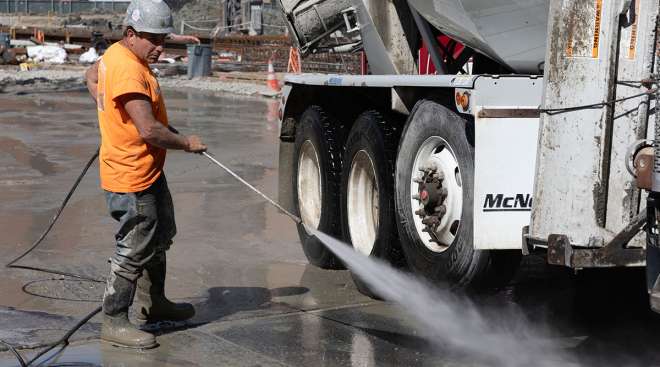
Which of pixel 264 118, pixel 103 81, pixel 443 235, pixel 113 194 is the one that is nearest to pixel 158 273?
pixel 113 194

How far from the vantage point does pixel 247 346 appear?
6281mm

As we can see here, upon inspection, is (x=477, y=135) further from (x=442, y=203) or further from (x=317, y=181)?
(x=317, y=181)

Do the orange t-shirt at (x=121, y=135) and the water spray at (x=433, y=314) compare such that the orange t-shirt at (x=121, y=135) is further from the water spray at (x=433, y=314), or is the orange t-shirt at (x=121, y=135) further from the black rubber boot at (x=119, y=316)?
the black rubber boot at (x=119, y=316)

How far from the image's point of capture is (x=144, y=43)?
6.27 metres

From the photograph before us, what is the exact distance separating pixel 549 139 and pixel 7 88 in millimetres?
24320

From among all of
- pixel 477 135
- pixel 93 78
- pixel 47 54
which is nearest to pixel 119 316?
pixel 93 78

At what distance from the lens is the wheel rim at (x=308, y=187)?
8.81m

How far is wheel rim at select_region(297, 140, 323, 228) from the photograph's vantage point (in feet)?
28.9

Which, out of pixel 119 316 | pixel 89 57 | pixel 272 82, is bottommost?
pixel 119 316

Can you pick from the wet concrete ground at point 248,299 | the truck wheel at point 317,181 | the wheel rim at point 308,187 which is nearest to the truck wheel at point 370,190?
the truck wheel at point 317,181

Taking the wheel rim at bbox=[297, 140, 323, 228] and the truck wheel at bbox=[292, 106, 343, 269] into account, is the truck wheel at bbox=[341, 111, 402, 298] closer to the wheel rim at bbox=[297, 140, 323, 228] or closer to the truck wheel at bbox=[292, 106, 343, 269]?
the truck wheel at bbox=[292, 106, 343, 269]

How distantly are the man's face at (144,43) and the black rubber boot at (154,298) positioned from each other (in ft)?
3.84

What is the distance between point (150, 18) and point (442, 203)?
→ 1.91m

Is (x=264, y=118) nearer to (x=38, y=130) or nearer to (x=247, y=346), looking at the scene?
(x=38, y=130)
